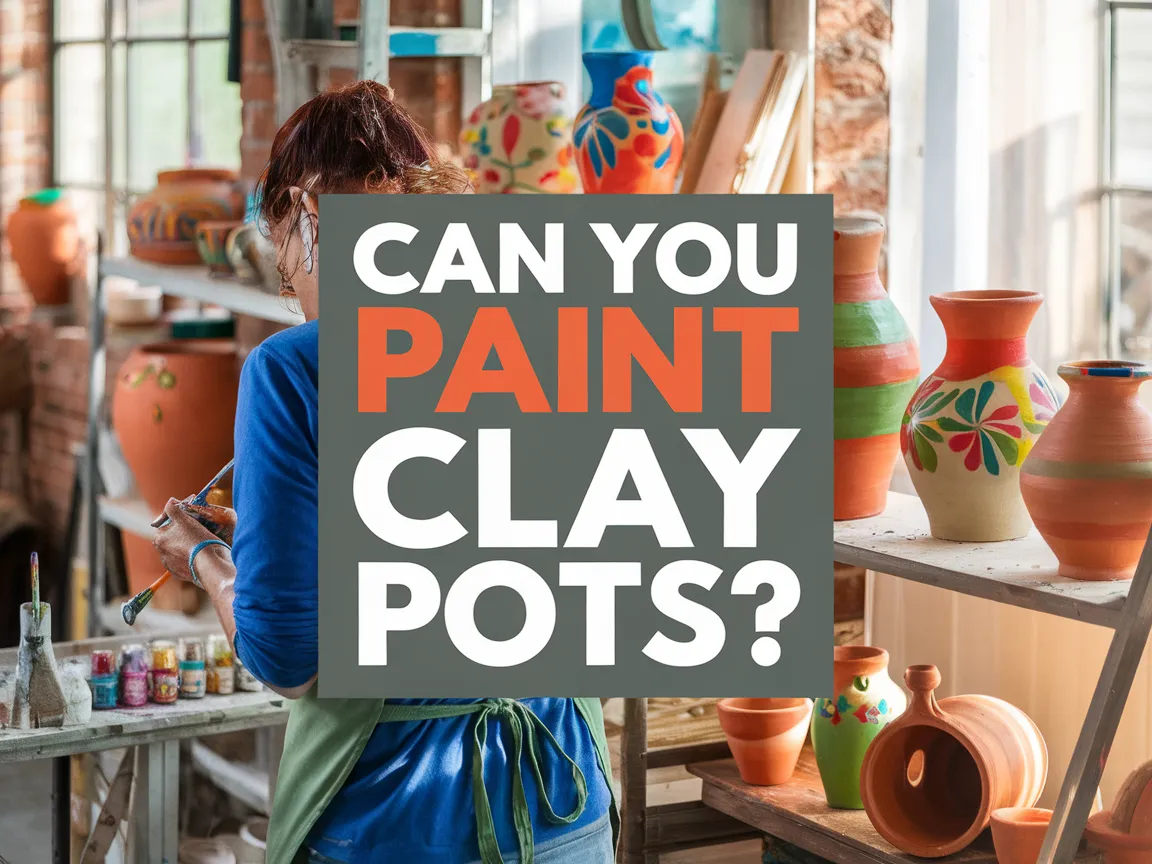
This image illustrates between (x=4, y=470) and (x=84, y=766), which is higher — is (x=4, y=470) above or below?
above

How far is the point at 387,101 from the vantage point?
1279 millimetres

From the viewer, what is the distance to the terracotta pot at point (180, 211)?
2.97 metres

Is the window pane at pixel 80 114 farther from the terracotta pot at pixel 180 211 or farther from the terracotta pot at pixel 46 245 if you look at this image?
the terracotta pot at pixel 180 211

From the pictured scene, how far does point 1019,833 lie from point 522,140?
1251 mm

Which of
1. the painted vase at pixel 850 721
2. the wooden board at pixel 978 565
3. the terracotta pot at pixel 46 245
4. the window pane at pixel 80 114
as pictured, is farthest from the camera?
the window pane at pixel 80 114

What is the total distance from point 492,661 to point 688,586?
0.22 metres

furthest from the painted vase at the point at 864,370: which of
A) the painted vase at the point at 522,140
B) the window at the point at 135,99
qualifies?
the window at the point at 135,99

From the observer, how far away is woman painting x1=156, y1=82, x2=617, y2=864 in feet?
3.85

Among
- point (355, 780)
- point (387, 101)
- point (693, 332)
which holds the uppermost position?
point (387, 101)

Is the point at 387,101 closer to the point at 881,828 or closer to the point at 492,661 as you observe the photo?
the point at 492,661

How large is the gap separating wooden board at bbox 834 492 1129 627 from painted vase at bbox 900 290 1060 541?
4 cm

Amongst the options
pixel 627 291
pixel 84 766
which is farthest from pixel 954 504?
pixel 84 766

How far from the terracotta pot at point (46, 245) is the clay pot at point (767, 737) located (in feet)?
9.24

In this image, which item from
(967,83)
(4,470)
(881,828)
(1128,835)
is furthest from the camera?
(4,470)
